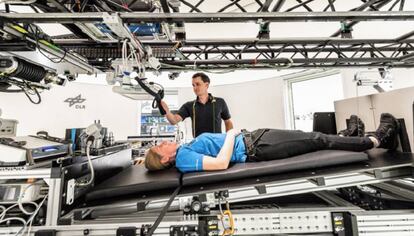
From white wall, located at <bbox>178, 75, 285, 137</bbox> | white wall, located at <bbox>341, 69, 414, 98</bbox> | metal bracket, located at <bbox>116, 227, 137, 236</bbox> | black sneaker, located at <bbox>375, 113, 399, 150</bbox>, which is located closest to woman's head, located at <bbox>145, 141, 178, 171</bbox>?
metal bracket, located at <bbox>116, 227, 137, 236</bbox>

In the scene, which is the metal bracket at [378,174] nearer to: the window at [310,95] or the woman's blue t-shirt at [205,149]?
the woman's blue t-shirt at [205,149]

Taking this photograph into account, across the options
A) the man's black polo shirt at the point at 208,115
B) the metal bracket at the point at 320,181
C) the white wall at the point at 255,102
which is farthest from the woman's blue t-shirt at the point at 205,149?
the white wall at the point at 255,102

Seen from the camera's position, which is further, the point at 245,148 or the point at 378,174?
the point at 245,148

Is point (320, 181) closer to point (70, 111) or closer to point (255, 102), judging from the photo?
point (255, 102)

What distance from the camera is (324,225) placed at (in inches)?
37.8

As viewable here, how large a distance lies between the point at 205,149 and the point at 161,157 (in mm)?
355

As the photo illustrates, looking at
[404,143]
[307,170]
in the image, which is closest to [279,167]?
[307,170]

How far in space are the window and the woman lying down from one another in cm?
271

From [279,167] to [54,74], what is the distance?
241 centimetres

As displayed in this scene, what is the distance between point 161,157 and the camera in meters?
1.40

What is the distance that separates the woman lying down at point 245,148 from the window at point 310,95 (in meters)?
2.71

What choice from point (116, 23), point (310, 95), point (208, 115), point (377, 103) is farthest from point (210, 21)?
point (310, 95)

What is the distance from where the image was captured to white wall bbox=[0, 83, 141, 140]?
3850 mm

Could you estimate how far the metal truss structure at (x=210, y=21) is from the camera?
1.26 metres
